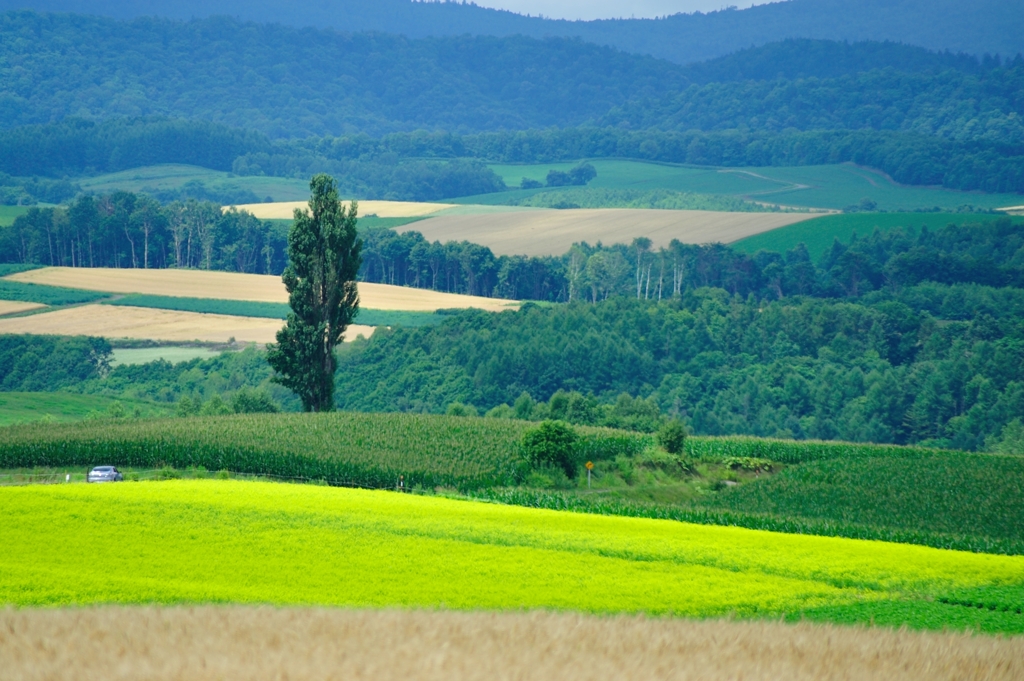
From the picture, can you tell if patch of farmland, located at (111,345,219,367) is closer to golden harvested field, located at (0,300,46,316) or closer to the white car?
golden harvested field, located at (0,300,46,316)

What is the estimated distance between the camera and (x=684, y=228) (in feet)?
480

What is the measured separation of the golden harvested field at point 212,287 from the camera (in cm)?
11750

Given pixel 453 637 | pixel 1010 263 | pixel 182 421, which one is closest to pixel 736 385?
pixel 1010 263

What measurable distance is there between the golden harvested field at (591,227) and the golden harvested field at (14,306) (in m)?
53.7

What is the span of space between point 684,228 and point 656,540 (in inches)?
4733

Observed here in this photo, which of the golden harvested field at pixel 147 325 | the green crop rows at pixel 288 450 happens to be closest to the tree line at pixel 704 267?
the golden harvested field at pixel 147 325

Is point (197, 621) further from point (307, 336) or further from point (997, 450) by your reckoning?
point (997, 450)

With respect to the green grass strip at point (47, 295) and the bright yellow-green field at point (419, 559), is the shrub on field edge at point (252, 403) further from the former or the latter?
the green grass strip at point (47, 295)

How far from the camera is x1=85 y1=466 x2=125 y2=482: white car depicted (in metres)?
44.3

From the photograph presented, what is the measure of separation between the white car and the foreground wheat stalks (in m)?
29.9

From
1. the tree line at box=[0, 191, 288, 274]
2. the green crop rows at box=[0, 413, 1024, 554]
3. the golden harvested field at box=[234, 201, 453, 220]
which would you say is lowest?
the green crop rows at box=[0, 413, 1024, 554]

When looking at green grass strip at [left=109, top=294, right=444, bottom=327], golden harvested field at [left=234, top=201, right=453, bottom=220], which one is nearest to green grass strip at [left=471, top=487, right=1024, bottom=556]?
green grass strip at [left=109, top=294, right=444, bottom=327]

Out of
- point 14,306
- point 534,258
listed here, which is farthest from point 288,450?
point 534,258

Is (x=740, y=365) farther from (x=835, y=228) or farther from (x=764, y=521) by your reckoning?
(x=764, y=521)
